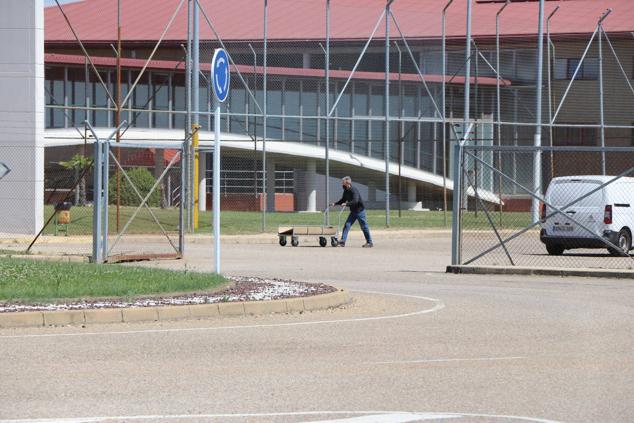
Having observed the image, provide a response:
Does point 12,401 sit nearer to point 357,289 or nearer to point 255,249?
point 357,289

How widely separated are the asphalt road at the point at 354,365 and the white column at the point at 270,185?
29779 millimetres

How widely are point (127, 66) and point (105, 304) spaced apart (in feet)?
135

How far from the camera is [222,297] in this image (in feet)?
A: 49.3

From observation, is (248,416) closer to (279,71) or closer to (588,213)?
(588,213)

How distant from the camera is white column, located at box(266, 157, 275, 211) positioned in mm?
46844

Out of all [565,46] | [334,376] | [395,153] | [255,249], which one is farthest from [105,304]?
[565,46]

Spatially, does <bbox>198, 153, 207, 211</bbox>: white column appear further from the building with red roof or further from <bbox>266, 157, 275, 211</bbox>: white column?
<bbox>266, 157, 275, 211</bbox>: white column

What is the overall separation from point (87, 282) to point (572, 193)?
41.6 feet

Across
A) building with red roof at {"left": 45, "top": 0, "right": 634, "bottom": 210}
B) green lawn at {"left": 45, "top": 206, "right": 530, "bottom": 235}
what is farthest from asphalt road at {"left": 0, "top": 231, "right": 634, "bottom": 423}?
building with red roof at {"left": 45, "top": 0, "right": 634, "bottom": 210}

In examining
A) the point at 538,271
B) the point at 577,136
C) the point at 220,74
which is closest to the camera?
the point at 220,74

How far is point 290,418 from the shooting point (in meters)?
7.99

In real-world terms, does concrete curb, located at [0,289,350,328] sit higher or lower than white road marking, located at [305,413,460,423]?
higher

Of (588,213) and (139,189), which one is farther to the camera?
(139,189)

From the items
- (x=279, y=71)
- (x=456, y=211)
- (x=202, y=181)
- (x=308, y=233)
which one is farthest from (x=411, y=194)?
(x=456, y=211)
